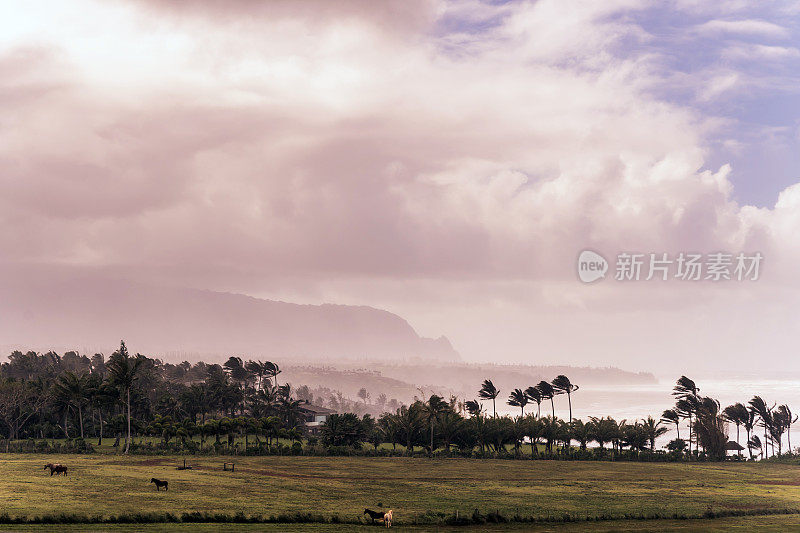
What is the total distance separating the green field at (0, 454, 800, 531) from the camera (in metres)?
66.9

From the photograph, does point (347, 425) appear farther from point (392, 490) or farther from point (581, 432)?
point (392, 490)

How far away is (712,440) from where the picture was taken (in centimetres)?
14850

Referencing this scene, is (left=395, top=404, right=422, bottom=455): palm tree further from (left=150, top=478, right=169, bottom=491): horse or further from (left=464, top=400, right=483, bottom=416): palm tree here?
(left=150, top=478, right=169, bottom=491): horse

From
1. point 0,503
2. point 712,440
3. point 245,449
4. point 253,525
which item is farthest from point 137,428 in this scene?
point 712,440

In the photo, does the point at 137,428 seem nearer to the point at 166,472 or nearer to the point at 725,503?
the point at 166,472

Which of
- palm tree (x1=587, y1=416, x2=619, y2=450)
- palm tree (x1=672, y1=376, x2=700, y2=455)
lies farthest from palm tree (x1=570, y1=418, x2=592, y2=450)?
palm tree (x1=672, y1=376, x2=700, y2=455)

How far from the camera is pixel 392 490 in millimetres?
85500

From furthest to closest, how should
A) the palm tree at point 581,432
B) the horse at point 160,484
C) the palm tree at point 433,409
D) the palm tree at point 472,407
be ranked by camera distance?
the palm tree at point 472,407 < the palm tree at point 581,432 < the palm tree at point 433,409 < the horse at point 160,484

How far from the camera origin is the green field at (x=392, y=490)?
66.9 metres

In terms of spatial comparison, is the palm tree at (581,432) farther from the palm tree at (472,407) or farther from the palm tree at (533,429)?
the palm tree at (472,407)

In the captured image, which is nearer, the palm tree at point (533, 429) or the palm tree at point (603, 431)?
the palm tree at point (603, 431)

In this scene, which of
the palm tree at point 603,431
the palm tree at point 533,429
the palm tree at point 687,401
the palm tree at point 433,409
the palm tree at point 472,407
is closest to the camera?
the palm tree at point 433,409

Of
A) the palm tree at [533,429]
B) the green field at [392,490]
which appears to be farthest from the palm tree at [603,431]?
the green field at [392,490]

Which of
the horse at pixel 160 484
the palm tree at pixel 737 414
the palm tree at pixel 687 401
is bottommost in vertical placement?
the horse at pixel 160 484
